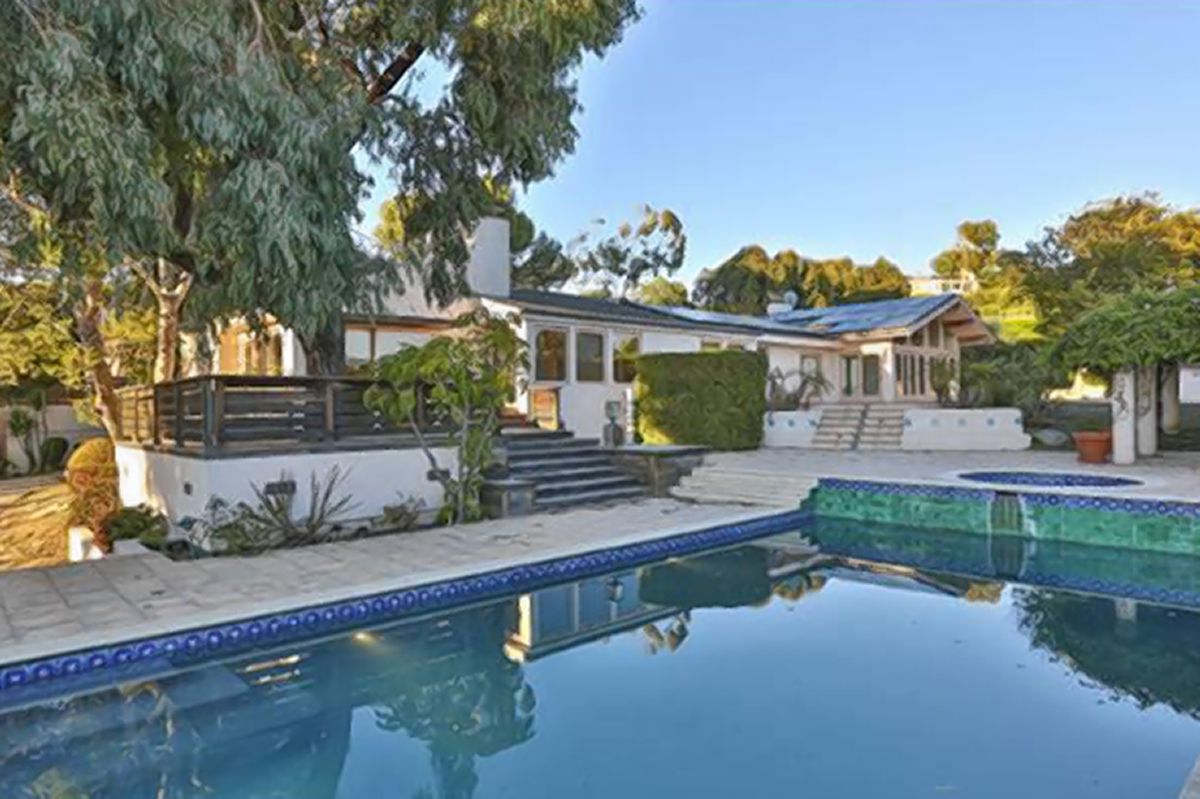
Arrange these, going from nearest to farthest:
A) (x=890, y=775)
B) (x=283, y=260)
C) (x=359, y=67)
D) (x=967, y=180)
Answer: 1. (x=890, y=775)
2. (x=283, y=260)
3. (x=359, y=67)
4. (x=967, y=180)

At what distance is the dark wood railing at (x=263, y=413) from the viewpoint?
10.2m

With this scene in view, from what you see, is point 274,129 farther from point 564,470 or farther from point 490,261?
point 490,261

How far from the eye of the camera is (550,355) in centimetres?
1902

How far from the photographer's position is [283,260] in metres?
8.36

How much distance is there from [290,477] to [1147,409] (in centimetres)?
1781

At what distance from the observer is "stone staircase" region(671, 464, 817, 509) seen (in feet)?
44.4

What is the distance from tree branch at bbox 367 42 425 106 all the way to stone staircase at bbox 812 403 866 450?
13.8 m

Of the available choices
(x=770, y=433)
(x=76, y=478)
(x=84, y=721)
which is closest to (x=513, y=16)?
(x=84, y=721)

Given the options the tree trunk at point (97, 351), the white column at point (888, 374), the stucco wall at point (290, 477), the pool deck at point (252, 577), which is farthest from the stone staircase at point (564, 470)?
the white column at point (888, 374)

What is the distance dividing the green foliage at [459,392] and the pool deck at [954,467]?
529 cm

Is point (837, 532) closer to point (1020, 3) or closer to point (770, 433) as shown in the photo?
point (770, 433)

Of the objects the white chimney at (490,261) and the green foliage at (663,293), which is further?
the green foliage at (663,293)

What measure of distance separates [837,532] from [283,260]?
29.7ft

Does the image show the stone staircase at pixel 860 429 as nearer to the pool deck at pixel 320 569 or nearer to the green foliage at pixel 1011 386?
the green foliage at pixel 1011 386
